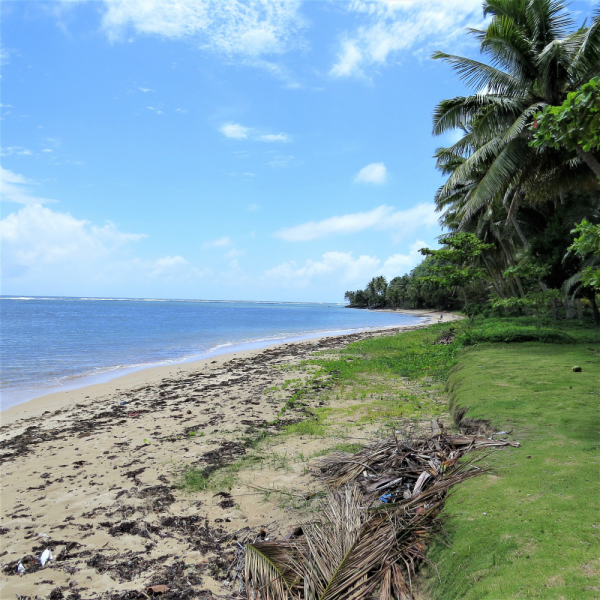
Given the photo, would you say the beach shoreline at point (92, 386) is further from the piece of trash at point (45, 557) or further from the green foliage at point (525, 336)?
the green foliage at point (525, 336)

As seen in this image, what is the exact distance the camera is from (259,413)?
29.0ft

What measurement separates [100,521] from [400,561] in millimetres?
3587

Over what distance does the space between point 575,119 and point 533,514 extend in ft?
11.3

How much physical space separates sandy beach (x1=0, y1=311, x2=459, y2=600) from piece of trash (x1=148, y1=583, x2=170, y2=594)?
0.04m

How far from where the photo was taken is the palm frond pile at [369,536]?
2.78 metres

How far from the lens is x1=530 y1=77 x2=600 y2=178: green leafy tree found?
3266mm

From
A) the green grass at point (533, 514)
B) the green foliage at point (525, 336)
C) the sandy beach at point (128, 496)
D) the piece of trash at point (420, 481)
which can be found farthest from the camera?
the green foliage at point (525, 336)

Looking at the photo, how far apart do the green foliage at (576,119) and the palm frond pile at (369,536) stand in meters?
3.34

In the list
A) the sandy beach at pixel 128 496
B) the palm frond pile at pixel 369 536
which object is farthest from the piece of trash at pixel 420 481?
the sandy beach at pixel 128 496

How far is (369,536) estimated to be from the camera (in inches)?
126

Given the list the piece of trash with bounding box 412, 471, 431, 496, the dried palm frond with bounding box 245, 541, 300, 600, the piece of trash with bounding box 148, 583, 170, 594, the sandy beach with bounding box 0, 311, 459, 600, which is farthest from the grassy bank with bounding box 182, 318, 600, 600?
the piece of trash with bounding box 148, 583, 170, 594

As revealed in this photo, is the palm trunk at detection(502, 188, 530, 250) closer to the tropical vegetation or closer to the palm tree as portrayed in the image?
the tropical vegetation

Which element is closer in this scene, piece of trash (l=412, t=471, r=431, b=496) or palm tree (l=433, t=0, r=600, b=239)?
piece of trash (l=412, t=471, r=431, b=496)

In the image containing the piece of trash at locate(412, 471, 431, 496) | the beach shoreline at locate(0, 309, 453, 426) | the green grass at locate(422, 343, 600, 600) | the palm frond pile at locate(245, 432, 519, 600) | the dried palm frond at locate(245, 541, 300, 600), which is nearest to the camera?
the green grass at locate(422, 343, 600, 600)
